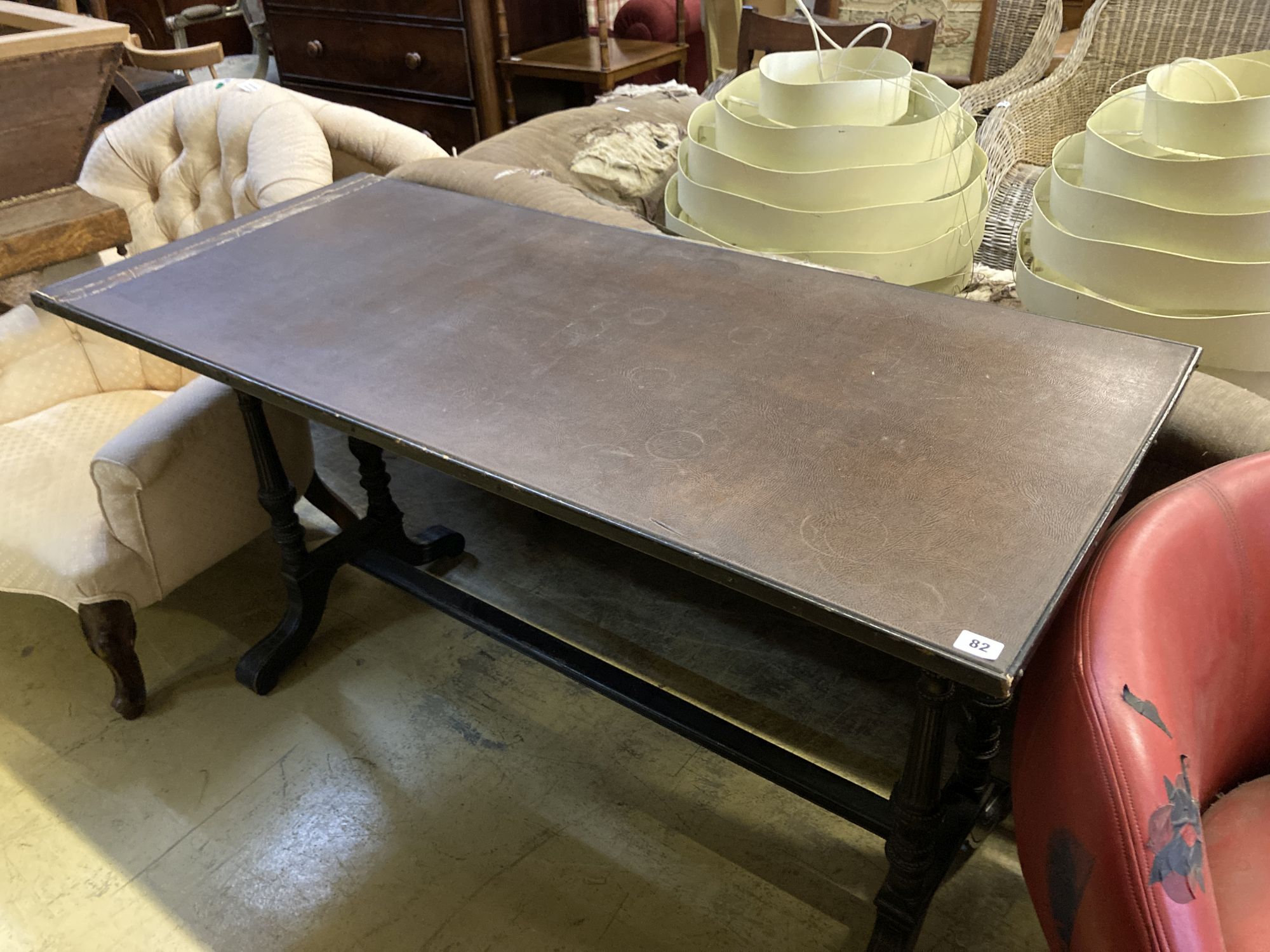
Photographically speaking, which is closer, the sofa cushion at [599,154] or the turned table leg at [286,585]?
the turned table leg at [286,585]

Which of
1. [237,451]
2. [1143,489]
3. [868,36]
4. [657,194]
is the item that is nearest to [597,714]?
[237,451]

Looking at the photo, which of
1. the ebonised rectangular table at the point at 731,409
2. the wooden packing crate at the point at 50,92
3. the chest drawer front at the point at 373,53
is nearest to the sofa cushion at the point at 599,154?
the ebonised rectangular table at the point at 731,409

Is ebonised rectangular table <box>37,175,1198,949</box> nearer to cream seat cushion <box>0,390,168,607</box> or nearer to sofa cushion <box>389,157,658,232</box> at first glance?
sofa cushion <box>389,157,658,232</box>

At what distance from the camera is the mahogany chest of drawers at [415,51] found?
341 cm

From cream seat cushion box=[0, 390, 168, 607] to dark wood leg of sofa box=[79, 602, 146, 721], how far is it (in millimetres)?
46

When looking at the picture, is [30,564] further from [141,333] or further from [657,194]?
[657,194]

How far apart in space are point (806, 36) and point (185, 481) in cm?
221

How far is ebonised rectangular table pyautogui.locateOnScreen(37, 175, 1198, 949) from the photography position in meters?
0.89

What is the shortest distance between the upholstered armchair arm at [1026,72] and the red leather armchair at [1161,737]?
219 centimetres

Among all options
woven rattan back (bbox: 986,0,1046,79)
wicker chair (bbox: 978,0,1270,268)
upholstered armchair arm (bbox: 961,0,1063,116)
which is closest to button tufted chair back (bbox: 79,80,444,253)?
wicker chair (bbox: 978,0,1270,268)

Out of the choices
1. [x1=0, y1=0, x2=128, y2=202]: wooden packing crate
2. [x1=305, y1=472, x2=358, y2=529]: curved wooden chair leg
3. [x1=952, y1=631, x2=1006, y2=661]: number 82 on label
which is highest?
[x1=0, y1=0, x2=128, y2=202]: wooden packing crate

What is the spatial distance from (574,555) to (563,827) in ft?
2.22

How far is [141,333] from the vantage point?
4.37 ft

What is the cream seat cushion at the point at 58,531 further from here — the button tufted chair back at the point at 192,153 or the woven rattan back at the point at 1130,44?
the woven rattan back at the point at 1130,44
